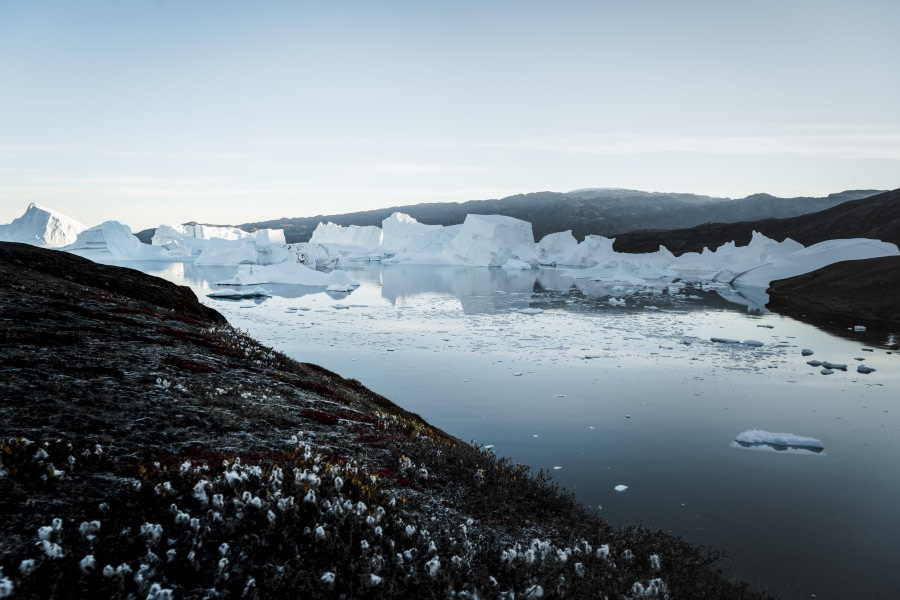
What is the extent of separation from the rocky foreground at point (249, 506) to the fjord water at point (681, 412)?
142 inches

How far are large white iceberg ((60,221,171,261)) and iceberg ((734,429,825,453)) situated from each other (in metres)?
140

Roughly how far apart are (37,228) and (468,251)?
154 m

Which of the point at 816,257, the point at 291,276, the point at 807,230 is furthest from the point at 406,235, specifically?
the point at 807,230

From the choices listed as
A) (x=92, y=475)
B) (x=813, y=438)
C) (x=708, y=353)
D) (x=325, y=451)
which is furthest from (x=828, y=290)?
(x=92, y=475)

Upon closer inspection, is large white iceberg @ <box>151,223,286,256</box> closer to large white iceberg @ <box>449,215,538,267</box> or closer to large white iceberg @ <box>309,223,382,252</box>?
large white iceberg @ <box>309,223,382,252</box>

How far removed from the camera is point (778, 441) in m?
14.2

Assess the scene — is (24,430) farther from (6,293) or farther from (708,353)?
(708,353)

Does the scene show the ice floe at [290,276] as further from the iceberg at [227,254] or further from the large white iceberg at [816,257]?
the large white iceberg at [816,257]

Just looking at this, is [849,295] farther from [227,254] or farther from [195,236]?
[195,236]

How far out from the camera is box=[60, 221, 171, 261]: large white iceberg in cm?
12469

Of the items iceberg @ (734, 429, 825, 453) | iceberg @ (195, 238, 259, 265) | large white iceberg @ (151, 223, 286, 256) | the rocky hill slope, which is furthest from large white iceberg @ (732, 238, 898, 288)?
large white iceberg @ (151, 223, 286, 256)

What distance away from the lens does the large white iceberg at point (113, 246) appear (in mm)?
124688

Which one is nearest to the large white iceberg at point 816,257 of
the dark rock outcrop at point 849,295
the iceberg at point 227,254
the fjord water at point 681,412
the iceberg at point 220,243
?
the dark rock outcrop at point 849,295

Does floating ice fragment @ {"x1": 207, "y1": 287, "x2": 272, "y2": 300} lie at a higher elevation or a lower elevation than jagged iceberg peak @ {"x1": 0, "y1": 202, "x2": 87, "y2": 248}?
lower
